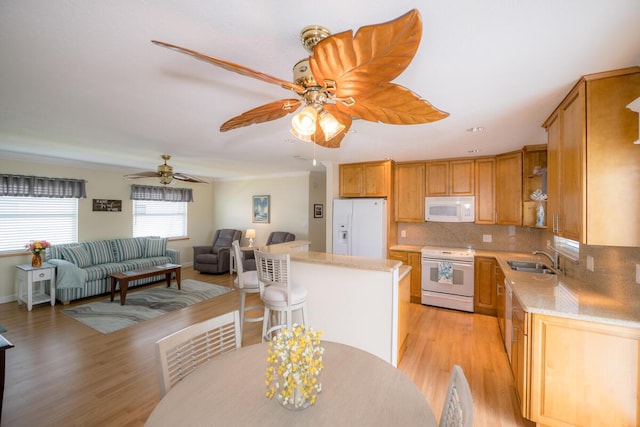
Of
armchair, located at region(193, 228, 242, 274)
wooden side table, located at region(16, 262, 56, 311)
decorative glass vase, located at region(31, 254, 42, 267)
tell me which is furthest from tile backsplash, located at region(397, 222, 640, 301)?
decorative glass vase, located at region(31, 254, 42, 267)

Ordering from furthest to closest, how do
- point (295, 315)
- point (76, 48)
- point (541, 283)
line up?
point (295, 315) < point (541, 283) < point (76, 48)

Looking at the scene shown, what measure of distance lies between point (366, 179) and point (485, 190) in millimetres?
1802

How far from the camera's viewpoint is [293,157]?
14.6 feet

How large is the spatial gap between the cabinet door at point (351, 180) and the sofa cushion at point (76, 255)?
15.3 ft

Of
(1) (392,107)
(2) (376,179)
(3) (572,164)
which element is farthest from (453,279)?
(1) (392,107)

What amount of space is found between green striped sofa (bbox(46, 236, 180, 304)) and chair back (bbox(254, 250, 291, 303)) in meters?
3.73

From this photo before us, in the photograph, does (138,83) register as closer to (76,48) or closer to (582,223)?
(76,48)

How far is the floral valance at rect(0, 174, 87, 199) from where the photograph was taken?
429 centimetres

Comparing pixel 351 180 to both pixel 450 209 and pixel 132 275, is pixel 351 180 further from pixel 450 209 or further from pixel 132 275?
pixel 132 275

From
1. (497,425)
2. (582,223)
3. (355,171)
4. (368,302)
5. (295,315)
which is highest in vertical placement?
(355,171)

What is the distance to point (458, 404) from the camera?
96 cm

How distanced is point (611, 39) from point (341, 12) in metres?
1.37

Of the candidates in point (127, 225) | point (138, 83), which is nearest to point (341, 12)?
point (138, 83)

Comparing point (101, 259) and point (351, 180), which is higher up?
point (351, 180)
